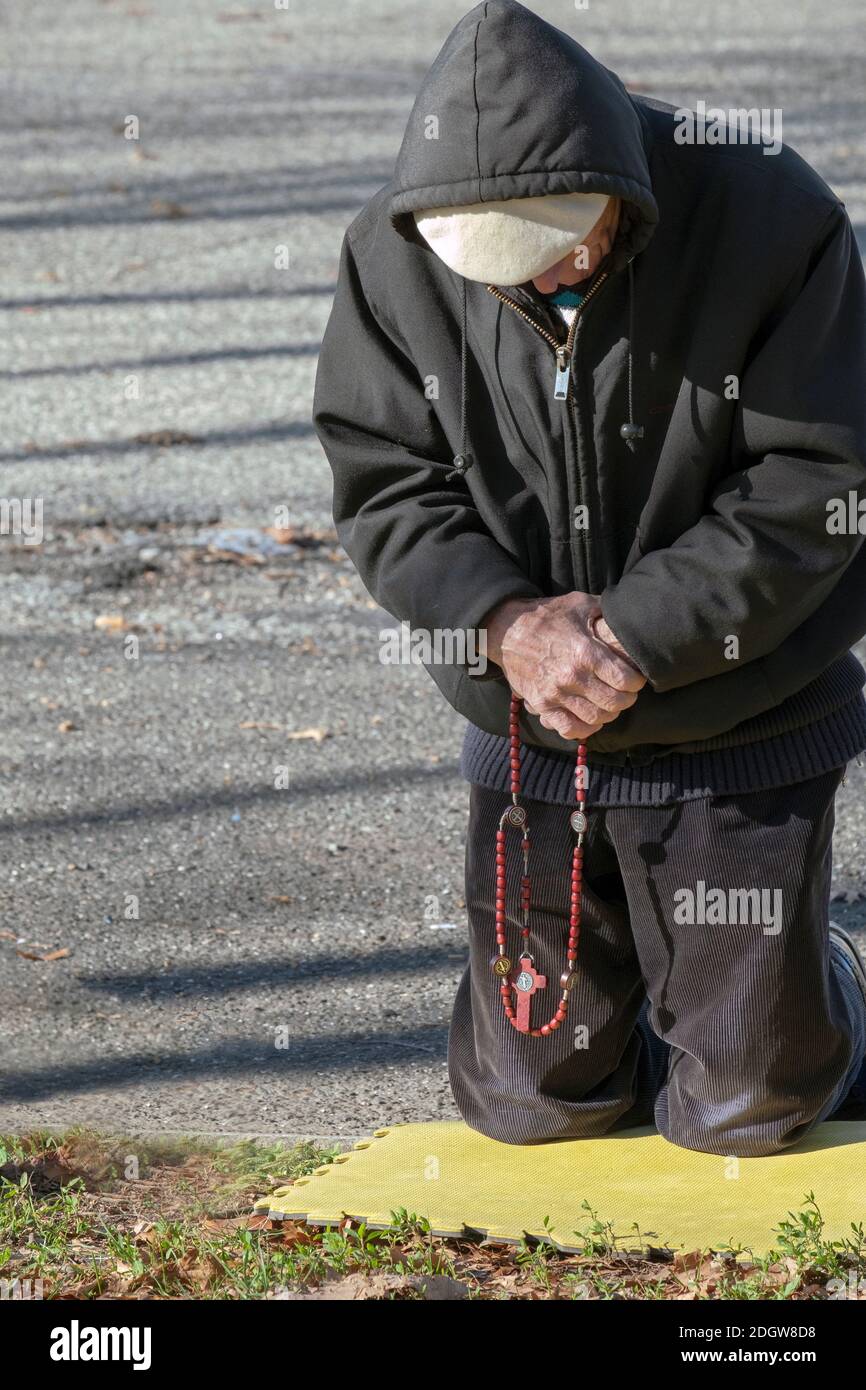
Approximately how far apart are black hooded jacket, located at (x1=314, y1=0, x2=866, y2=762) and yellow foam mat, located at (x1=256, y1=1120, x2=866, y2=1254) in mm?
774

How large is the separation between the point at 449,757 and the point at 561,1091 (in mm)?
1864

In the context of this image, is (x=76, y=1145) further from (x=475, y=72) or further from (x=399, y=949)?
(x=475, y=72)

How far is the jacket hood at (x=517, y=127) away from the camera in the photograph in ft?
8.06

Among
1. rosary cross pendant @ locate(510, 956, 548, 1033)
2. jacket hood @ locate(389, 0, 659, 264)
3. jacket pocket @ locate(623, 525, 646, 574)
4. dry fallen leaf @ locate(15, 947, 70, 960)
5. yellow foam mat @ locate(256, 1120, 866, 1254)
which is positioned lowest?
yellow foam mat @ locate(256, 1120, 866, 1254)

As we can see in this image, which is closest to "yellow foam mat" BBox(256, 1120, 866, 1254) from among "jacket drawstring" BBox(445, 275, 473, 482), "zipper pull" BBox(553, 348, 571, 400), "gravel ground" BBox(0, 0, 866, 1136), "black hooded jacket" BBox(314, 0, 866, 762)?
"gravel ground" BBox(0, 0, 866, 1136)

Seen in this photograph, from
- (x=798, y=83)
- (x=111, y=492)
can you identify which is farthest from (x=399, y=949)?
(x=798, y=83)

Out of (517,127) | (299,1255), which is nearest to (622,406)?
(517,127)

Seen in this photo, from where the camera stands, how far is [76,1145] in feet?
10.7

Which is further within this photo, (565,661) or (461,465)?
(461,465)

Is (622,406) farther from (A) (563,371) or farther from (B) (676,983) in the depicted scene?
(B) (676,983)

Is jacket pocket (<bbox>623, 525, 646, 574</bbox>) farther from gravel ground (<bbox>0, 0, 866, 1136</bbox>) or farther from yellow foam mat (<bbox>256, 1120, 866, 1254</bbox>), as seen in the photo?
gravel ground (<bbox>0, 0, 866, 1136</bbox>)

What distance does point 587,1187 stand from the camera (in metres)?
3.09

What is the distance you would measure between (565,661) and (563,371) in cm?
46

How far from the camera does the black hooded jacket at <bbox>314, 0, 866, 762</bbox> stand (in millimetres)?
2535
